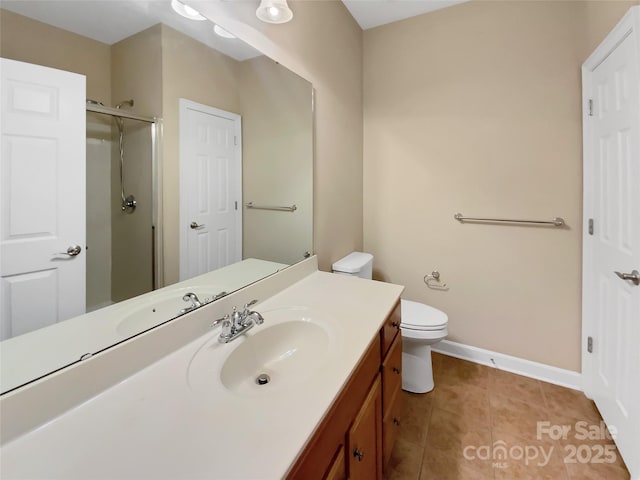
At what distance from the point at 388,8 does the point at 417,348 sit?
A: 2.37m

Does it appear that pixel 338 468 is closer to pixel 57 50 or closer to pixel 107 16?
pixel 57 50

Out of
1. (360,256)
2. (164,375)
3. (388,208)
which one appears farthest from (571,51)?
(164,375)

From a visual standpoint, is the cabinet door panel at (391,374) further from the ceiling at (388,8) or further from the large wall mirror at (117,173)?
the ceiling at (388,8)

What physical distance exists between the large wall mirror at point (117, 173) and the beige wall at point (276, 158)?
15mm

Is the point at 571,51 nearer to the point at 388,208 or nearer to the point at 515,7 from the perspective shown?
the point at 515,7

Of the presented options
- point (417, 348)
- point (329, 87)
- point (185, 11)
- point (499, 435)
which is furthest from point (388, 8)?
point (499, 435)

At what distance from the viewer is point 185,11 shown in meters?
1.03

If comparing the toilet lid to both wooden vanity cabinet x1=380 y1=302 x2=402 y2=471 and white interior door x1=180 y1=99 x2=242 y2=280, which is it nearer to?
wooden vanity cabinet x1=380 y1=302 x2=402 y2=471

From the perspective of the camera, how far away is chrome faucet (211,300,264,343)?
0.96 m

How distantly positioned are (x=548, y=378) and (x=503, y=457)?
86cm

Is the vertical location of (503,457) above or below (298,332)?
below

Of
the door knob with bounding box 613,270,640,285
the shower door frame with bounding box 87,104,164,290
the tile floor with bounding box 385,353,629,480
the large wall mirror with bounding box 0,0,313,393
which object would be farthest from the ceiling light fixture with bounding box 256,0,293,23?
the tile floor with bounding box 385,353,629,480

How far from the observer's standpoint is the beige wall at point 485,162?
1.86 metres

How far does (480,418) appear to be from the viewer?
167cm
